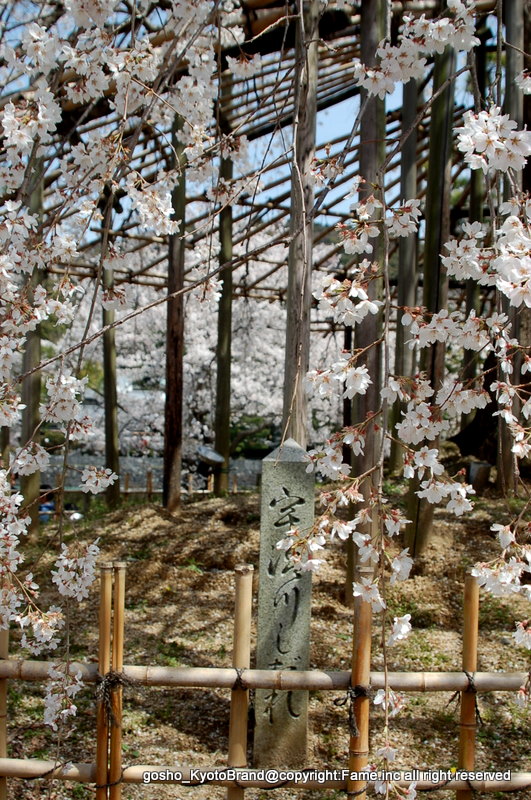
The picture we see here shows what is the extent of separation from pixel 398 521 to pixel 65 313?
103cm

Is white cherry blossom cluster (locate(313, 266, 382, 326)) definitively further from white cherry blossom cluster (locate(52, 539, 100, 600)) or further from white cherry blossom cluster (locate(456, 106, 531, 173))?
white cherry blossom cluster (locate(52, 539, 100, 600))

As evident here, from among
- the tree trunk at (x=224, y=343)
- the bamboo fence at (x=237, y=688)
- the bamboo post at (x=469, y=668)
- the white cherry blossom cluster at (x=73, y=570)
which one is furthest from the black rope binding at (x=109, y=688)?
the tree trunk at (x=224, y=343)

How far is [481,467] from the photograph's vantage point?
18.3ft

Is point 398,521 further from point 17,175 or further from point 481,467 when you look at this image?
point 481,467

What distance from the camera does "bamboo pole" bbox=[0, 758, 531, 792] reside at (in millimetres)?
2197

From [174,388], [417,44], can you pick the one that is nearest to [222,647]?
[174,388]

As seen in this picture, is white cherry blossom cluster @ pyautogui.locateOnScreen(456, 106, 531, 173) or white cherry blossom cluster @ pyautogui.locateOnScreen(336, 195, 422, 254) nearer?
white cherry blossom cluster @ pyautogui.locateOnScreen(456, 106, 531, 173)

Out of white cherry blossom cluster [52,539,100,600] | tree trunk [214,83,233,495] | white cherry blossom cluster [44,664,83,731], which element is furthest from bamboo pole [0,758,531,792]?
tree trunk [214,83,233,495]

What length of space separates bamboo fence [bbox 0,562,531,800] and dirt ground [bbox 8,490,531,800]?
→ 0.70 ft

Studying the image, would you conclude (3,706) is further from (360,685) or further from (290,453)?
(290,453)

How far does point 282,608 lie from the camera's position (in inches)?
109

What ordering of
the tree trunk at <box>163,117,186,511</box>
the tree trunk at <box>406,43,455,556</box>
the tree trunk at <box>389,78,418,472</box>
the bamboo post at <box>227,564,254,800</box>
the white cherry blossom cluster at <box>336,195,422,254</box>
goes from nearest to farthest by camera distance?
1. the white cherry blossom cluster at <box>336,195,422,254</box>
2. the bamboo post at <box>227,564,254,800</box>
3. the tree trunk at <box>406,43,455,556</box>
4. the tree trunk at <box>389,78,418,472</box>
5. the tree trunk at <box>163,117,186,511</box>

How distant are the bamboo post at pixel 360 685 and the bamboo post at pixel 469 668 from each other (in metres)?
0.33

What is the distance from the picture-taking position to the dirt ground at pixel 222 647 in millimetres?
2816
